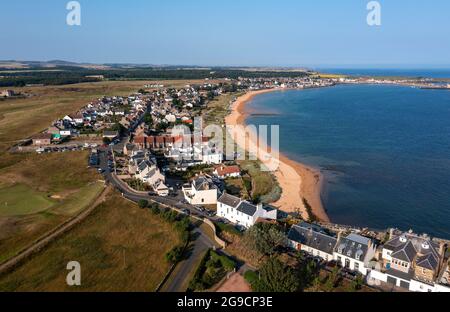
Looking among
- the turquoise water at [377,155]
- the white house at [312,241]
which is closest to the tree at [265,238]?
the white house at [312,241]

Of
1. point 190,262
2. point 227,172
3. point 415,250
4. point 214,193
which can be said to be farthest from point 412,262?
point 227,172

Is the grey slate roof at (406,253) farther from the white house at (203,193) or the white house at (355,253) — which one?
the white house at (203,193)

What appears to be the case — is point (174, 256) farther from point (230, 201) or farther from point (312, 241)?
point (312, 241)

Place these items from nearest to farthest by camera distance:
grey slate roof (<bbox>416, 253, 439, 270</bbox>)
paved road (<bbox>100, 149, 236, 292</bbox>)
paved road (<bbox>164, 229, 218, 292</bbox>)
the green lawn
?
grey slate roof (<bbox>416, 253, 439, 270</bbox>)
paved road (<bbox>164, 229, 218, 292</bbox>)
paved road (<bbox>100, 149, 236, 292</bbox>)
the green lawn

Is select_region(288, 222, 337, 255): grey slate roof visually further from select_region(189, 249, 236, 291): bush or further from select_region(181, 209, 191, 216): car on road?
select_region(181, 209, 191, 216): car on road

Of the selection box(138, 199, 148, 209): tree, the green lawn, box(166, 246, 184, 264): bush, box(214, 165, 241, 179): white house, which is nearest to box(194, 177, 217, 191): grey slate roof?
box(138, 199, 148, 209): tree

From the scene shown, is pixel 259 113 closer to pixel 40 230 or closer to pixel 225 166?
pixel 225 166

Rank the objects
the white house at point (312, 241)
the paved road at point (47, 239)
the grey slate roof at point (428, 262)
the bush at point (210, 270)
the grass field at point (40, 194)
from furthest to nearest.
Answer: the grass field at point (40, 194) < the white house at point (312, 241) < the paved road at point (47, 239) < the grey slate roof at point (428, 262) < the bush at point (210, 270)
